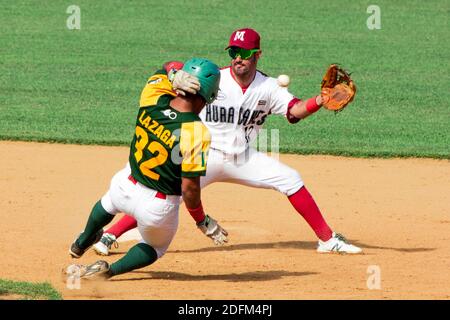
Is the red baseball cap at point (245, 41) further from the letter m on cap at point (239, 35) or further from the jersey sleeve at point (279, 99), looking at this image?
the jersey sleeve at point (279, 99)

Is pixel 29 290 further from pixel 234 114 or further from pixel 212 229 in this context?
pixel 234 114

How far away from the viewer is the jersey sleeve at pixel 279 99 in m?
9.32

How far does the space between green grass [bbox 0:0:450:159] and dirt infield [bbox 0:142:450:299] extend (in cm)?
98

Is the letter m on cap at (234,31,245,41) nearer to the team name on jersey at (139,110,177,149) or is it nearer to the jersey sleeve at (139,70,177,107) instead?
the jersey sleeve at (139,70,177,107)

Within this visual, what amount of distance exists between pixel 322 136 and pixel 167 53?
5275 mm

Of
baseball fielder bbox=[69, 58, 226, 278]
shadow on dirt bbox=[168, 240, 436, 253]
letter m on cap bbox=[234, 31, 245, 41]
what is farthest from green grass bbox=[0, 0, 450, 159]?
baseball fielder bbox=[69, 58, 226, 278]

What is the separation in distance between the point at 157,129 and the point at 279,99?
1879mm

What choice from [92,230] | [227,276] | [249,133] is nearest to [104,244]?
[92,230]

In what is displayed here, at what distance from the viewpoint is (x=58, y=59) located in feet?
59.6

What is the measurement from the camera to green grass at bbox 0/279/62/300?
7.60 m

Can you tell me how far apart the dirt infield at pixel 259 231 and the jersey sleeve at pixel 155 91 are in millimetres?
1390

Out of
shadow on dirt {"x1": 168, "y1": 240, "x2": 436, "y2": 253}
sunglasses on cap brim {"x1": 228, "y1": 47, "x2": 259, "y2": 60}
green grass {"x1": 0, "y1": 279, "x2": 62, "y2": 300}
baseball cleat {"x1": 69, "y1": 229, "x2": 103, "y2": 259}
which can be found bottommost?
green grass {"x1": 0, "y1": 279, "x2": 62, "y2": 300}

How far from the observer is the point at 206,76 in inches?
304

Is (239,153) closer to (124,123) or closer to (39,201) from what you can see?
(39,201)
